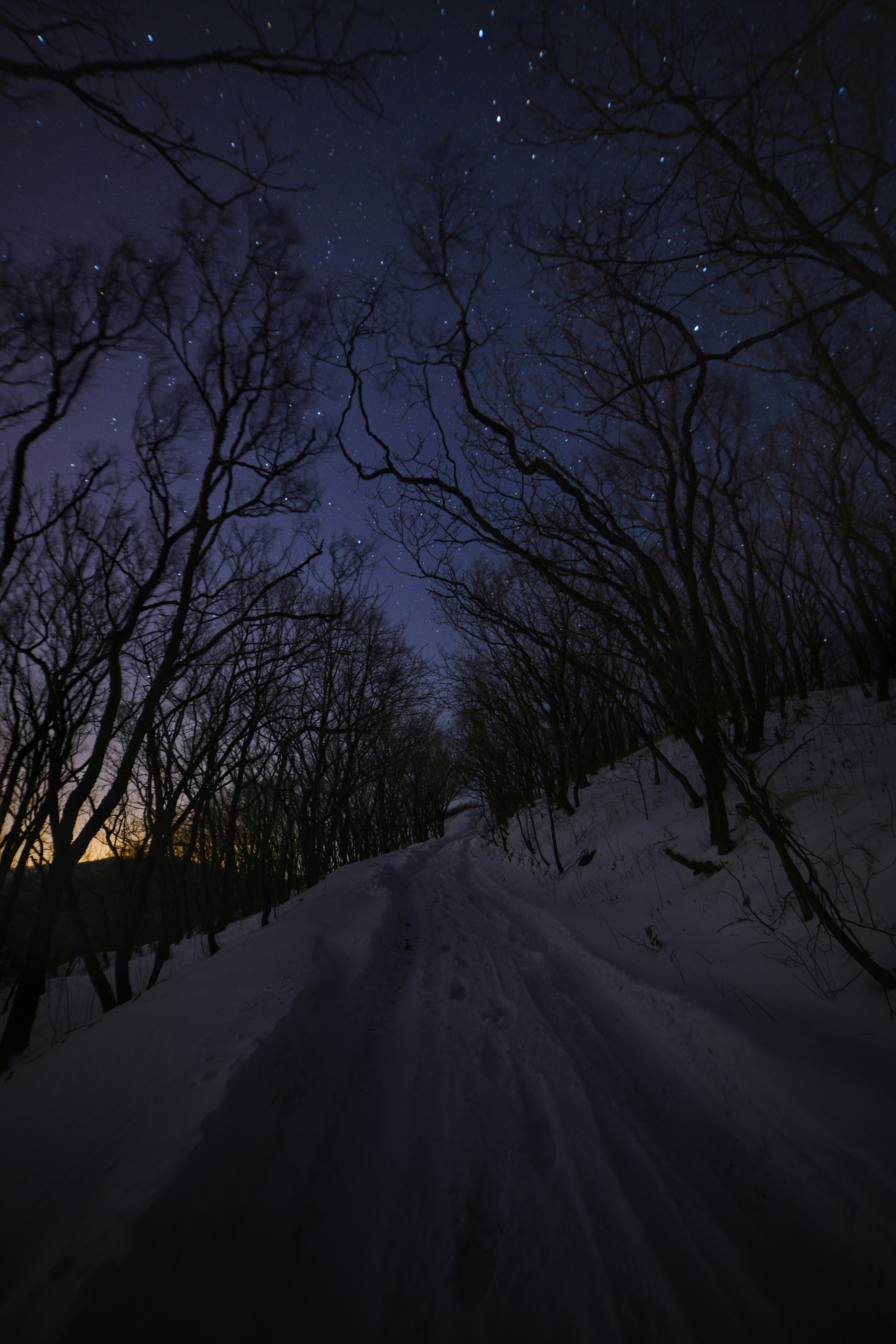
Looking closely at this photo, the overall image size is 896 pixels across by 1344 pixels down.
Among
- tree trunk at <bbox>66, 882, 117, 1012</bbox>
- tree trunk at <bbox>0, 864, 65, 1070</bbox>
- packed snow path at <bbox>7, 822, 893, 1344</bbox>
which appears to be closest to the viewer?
packed snow path at <bbox>7, 822, 893, 1344</bbox>

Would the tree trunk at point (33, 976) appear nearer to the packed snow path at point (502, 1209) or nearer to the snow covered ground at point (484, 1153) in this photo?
the snow covered ground at point (484, 1153)

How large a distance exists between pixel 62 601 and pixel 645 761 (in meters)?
15.1

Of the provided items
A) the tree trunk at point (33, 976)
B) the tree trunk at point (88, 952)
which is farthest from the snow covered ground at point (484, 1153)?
the tree trunk at point (88, 952)

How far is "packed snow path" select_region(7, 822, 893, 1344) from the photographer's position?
1424 millimetres

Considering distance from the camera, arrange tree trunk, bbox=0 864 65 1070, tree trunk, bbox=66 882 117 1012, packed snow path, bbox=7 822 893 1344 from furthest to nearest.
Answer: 1. tree trunk, bbox=66 882 117 1012
2. tree trunk, bbox=0 864 65 1070
3. packed snow path, bbox=7 822 893 1344

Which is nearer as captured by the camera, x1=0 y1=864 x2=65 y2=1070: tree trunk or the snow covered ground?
the snow covered ground

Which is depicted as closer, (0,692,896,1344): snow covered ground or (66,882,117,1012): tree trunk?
(0,692,896,1344): snow covered ground

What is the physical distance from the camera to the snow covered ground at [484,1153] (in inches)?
57.2

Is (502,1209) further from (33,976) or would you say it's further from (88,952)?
(88,952)

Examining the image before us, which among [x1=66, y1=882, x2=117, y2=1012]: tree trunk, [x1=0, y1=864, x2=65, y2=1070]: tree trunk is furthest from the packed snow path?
[x1=66, y1=882, x2=117, y2=1012]: tree trunk

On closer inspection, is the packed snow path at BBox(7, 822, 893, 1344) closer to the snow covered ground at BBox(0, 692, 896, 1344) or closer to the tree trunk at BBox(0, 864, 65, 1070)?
the snow covered ground at BBox(0, 692, 896, 1344)

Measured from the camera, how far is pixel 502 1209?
186 centimetres

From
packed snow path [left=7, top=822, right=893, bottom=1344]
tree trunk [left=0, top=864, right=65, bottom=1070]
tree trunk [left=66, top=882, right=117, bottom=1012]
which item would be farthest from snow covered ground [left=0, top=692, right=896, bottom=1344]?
tree trunk [left=66, top=882, right=117, bottom=1012]

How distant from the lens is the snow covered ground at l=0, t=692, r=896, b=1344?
4.77 feet
